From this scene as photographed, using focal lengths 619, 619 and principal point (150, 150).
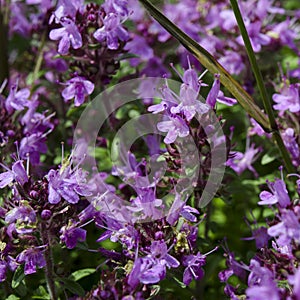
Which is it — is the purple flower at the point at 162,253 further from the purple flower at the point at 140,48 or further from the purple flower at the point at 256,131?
the purple flower at the point at 140,48

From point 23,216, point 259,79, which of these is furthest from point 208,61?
point 23,216

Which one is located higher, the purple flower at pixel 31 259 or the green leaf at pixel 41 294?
the purple flower at pixel 31 259

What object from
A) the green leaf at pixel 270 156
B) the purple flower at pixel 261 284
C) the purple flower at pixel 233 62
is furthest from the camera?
the purple flower at pixel 233 62

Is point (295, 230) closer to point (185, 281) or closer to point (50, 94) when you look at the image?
point (185, 281)

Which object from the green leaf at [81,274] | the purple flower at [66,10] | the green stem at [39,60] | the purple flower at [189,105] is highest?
the purple flower at [66,10]

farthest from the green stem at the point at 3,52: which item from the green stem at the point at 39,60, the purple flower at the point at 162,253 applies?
the purple flower at the point at 162,253

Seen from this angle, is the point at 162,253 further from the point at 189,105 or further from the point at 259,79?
the point at 259,79

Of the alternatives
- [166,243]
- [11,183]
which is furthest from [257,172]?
[11,183]
